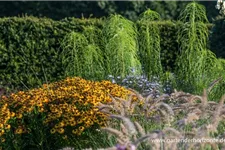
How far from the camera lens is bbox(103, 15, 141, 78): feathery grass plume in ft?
27.3

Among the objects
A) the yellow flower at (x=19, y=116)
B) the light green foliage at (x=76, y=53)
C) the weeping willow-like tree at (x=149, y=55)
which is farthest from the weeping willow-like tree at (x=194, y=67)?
the yellow flower at (x=19, y=116)

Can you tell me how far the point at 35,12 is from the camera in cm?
1909

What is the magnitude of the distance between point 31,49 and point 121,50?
3.17 metres

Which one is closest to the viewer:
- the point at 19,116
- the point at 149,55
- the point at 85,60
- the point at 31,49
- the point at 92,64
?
the point at 19,116

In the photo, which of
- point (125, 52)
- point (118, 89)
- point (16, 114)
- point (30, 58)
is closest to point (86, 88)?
point (118, 89)

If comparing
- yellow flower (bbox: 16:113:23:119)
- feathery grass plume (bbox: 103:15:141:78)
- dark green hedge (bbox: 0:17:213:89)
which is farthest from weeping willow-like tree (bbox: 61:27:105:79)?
yellow flower (bbox: 16:113:23:119)

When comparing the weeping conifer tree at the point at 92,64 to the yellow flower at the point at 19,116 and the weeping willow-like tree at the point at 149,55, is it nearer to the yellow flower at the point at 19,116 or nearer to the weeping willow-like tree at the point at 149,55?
the weeping willow-like tree at the point at 149,55

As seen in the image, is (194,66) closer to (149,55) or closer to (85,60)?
(149,55)

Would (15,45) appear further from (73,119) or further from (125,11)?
(125,11)

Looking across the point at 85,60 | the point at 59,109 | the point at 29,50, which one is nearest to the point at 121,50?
the point at 85,60

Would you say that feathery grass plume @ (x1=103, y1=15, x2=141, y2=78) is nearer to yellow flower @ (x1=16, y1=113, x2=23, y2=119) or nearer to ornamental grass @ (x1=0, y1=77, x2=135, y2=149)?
ornamental grass @ (x1=0, y1=77, x2=135, y2=149)

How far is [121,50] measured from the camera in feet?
Answer: 27.3

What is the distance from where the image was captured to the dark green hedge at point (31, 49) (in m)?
10.8

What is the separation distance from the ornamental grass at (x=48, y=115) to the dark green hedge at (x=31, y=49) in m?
4.88
